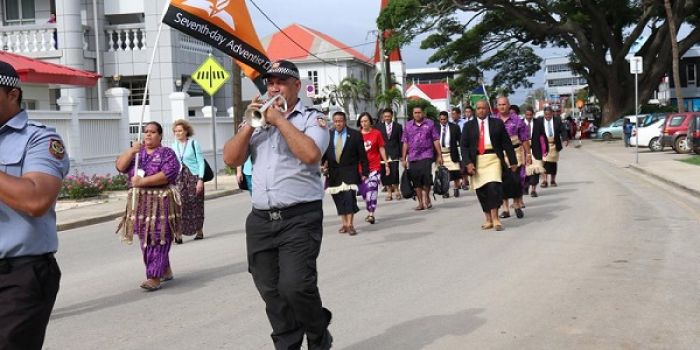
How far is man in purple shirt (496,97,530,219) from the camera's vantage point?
43.7ft

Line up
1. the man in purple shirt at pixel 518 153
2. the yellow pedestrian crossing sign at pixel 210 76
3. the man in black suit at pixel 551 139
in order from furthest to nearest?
the yellow pedestrian crossing sign at pixel 210 76 < the man in black suit at pixel 551 139 < the man in purple shirt at pixel 518 153

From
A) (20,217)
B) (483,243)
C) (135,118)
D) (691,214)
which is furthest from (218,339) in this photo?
(135,118)

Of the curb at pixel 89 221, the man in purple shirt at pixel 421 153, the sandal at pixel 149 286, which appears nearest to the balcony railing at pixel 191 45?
the curb at pixel 89 221

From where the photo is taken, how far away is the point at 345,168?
12523 mm

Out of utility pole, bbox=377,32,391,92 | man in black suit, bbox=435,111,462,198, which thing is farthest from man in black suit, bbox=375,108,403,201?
utility pole, bbox=377,32,391,92

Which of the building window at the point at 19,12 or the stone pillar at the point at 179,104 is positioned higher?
the building window at the point at 19,12

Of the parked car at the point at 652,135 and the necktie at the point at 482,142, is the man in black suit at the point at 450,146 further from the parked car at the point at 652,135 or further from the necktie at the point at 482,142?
the parked car at the point at 652,135

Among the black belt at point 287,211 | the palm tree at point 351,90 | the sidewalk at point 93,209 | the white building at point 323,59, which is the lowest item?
the sidewalk at point 93,209

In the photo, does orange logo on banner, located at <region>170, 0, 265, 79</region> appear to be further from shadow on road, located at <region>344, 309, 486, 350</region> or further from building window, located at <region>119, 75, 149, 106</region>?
building window, located at <region>119, 75, 149, 106</region>

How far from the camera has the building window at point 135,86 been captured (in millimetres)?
31891

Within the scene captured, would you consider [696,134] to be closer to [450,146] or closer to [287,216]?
[450,146]

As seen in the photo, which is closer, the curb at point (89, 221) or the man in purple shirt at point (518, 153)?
the man in purple shirt at point (518, 153)

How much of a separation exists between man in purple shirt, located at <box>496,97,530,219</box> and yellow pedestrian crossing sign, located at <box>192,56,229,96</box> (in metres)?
9.44

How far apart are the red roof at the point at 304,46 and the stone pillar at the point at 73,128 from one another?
52.1 m
